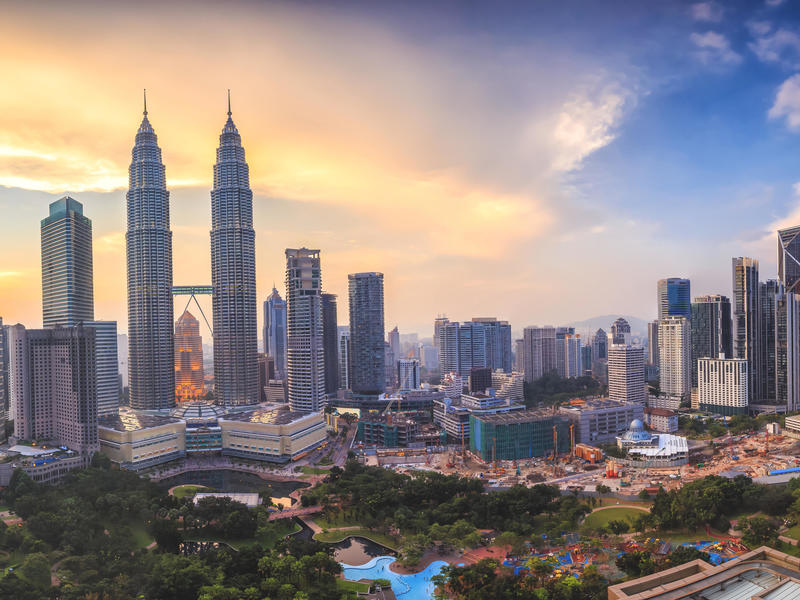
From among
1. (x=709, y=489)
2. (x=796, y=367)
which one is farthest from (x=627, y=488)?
(x=796, y=367)

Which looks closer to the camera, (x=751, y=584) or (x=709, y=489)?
(x=751, y=584)

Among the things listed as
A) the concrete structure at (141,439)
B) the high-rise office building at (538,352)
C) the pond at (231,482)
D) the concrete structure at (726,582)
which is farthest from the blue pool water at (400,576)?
the high-rise office building at (538,352)

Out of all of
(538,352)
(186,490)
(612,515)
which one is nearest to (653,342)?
(538,352)

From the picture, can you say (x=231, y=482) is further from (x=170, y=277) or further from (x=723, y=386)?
(x=723, y=386)

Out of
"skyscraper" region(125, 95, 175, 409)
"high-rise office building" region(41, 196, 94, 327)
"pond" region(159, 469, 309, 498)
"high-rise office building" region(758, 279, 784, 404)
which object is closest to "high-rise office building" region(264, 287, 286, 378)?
"skyscraper" region(125, 95, 175, 409)

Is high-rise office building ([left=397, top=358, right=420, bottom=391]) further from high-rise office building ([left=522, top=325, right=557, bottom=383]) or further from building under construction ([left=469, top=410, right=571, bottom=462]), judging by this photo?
building under construction ([left=469, top=410, right=571, bottom=462])

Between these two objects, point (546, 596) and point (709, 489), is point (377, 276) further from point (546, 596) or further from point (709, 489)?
point (546, 596)
